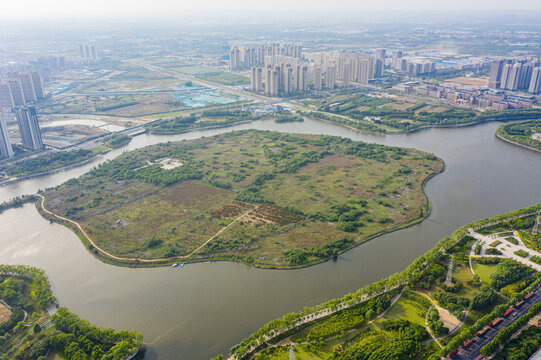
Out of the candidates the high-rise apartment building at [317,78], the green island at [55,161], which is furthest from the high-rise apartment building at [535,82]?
the green island at [55,161]

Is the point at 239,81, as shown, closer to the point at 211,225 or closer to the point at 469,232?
the point at 211,225

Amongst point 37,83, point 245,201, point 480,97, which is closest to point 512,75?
point 480,97

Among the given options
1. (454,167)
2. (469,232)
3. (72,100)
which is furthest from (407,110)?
(72,100)

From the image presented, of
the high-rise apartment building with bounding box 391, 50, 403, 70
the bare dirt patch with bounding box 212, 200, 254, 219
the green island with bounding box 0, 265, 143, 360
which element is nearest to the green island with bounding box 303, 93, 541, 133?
the bare dirt patch with bounding box 212, 200, 254, 219

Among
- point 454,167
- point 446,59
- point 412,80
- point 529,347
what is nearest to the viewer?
point 529,347

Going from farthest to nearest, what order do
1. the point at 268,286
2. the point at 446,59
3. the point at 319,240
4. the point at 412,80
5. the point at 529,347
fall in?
the point at 446,59 < the point at 412,80 < the point at 319,240 < the point at 268,286 < the point at 529,347

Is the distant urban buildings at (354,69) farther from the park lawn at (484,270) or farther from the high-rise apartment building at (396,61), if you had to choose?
the park lawn at (484,270)
